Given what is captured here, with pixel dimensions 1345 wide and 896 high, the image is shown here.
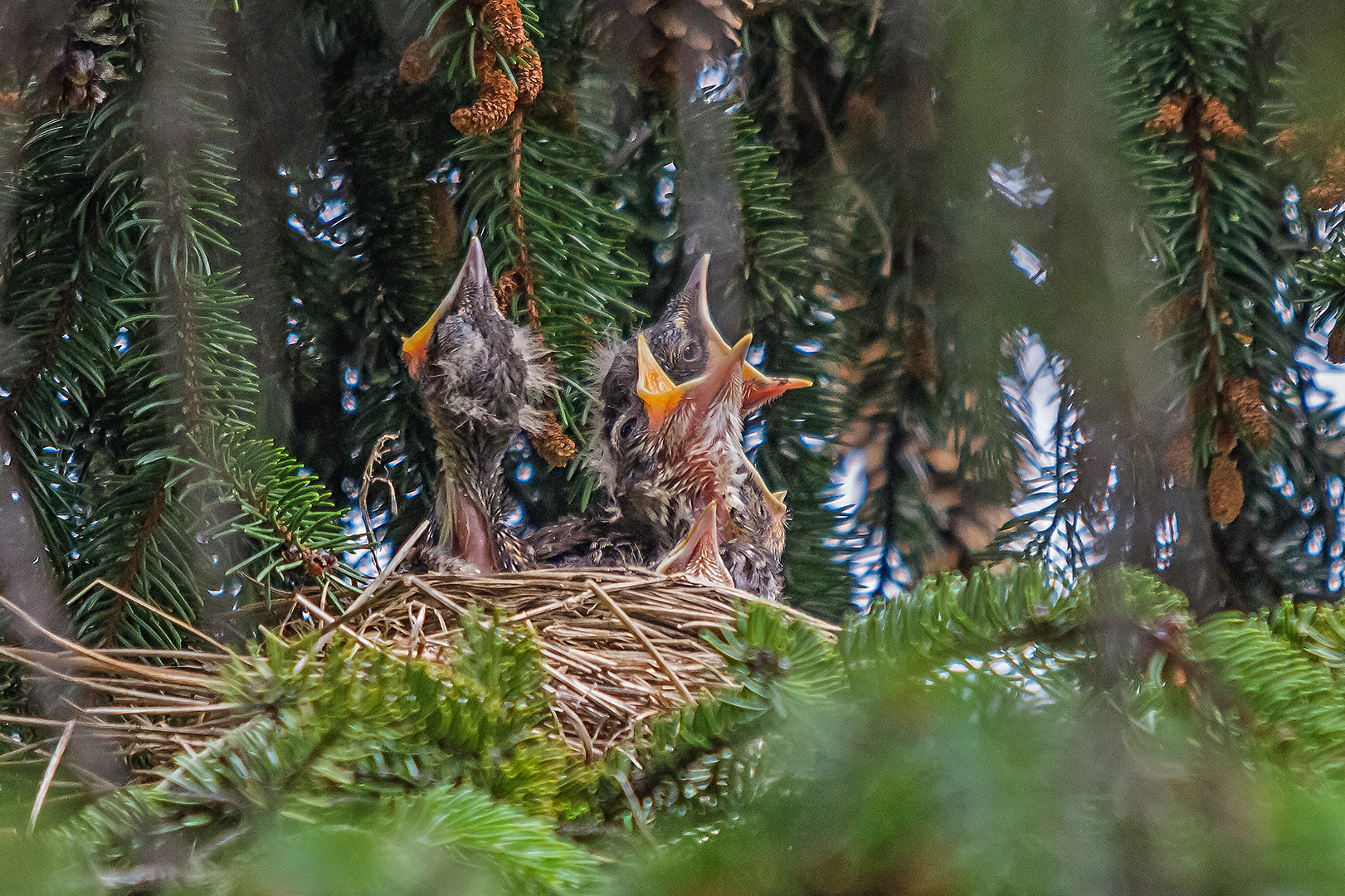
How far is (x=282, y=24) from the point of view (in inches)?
53.9

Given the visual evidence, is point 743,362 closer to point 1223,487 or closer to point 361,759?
point 1223,487

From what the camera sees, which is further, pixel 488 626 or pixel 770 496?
pixel 770 496

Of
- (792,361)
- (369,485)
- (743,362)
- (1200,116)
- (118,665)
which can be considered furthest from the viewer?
(743,362)

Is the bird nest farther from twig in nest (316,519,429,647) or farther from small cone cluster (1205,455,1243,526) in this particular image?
small cone cluster (1205,455,1243,526)

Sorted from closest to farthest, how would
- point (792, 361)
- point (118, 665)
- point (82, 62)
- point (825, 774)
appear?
point (825, 774)
point (118, 665)
point (82, 62)
point (792, 361)

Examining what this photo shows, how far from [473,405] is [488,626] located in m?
0.72

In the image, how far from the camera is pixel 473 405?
162 cm

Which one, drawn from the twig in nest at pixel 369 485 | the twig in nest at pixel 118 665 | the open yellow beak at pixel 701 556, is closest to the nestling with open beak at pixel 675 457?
the open yellow beak at pixel 701 556

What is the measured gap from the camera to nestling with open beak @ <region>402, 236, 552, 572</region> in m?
1.57

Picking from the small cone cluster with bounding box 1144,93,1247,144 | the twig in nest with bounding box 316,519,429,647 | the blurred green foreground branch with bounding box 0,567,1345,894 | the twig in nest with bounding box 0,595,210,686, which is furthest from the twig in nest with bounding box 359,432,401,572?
the small cone cluster with bounding box 1144,93,1247,144

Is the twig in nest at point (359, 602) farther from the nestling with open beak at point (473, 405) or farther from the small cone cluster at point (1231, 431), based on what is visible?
the small cone cluster at point (1231, 431)

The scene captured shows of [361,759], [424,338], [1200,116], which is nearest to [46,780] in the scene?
[361,759]

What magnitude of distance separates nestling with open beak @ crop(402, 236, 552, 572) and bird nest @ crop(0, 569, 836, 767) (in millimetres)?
267

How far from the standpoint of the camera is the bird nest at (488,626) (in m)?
0.85
